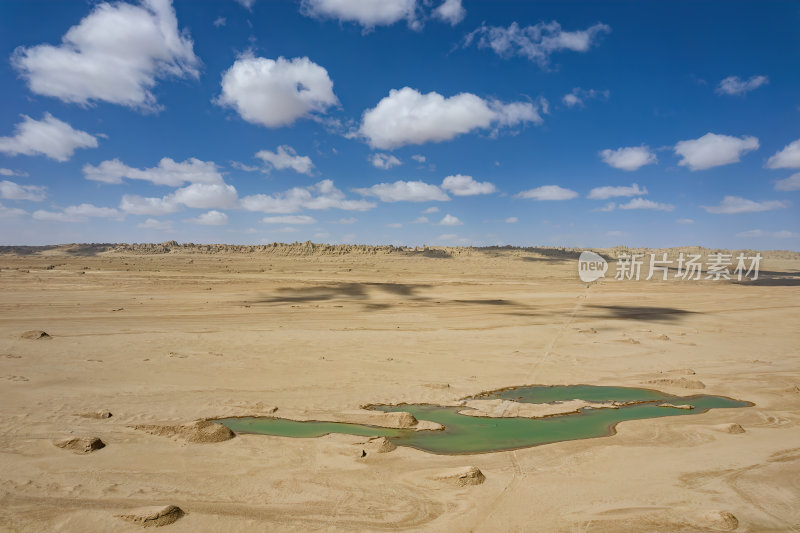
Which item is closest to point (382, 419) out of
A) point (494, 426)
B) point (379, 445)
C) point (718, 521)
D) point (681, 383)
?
Result: point (379, 445)

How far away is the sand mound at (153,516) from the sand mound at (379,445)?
260cm

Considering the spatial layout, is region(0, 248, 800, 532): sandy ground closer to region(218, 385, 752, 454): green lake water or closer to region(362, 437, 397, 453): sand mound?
region(362, 437, 397, 453): sand mound

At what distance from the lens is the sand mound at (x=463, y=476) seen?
558 cm

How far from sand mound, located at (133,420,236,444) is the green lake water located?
17.9 inches

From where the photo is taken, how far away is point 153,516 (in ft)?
15.0

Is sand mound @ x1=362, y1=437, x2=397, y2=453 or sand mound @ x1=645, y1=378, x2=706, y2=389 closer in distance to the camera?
sand mound @ x1=362, y1=437, x2=397, y2=453

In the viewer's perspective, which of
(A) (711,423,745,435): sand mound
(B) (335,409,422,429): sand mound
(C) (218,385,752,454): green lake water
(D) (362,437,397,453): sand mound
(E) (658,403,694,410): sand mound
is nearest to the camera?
(D) (362,437,397,453): sand mound

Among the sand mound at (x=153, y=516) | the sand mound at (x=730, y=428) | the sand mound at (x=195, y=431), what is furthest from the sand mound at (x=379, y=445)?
the sand mound at (x=730, y=428)

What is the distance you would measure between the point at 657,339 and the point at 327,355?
11343mm

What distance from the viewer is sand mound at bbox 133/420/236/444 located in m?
6.74

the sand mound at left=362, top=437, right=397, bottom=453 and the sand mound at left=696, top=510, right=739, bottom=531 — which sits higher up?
the sand mound at left=696, top=510, right=739, bottom=531

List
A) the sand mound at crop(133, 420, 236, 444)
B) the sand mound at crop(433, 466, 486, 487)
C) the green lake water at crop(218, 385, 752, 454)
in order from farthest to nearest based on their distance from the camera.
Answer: the green lake water at crop(218, 385, 752, 454), the sand mound at crop(133, 420, 236, 444), the sand mound at crop(433, 466, 486, 487)

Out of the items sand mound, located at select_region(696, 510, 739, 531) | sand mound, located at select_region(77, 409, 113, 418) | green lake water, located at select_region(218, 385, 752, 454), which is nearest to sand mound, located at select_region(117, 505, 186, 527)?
green lake water, located at select_region(218, 385, 752, 454)

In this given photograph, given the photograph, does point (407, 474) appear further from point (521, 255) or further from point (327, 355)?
point (521, 255)
